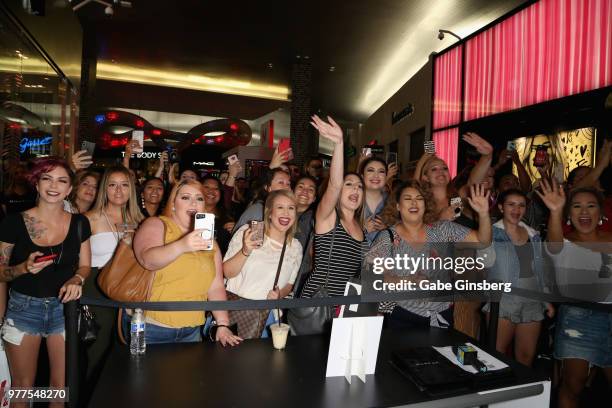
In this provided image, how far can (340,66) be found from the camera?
11.7 meters

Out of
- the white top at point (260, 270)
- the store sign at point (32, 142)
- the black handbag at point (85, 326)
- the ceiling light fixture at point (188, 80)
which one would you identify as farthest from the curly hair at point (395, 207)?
the ceiling light fixture at point (188, 80)

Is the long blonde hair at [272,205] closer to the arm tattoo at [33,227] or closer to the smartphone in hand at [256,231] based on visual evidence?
the smartphone in hand at [256,231]

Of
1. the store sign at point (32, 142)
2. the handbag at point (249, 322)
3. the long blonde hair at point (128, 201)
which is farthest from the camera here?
the store sign at point (32, 142)

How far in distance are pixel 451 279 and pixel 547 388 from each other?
865 mm

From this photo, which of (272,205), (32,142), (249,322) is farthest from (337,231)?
(32,142)

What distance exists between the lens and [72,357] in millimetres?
1984

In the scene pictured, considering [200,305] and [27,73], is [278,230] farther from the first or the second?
[27,73]

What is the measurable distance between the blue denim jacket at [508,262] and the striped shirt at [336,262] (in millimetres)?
1001

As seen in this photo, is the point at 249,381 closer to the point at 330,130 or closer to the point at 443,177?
the point at 330,130

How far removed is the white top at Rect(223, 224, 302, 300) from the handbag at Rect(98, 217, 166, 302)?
0.66 metres

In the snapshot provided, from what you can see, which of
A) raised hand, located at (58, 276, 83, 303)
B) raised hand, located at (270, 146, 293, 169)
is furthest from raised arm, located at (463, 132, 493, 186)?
raised hand, located at (58, 276, 83, 303)

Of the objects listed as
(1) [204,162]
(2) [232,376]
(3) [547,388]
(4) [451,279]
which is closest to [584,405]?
(4) [451,279]

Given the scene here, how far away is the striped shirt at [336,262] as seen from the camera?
2660 mm

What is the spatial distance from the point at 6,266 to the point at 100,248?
0.65 m
